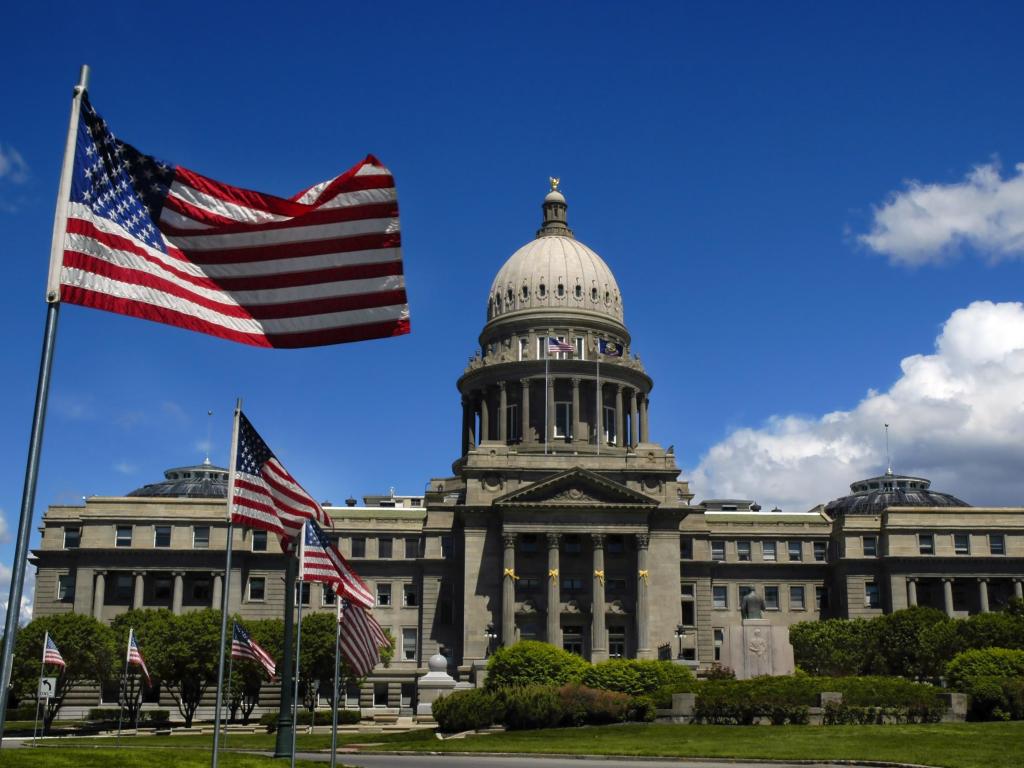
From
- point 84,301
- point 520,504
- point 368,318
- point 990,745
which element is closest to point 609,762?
point 990,745

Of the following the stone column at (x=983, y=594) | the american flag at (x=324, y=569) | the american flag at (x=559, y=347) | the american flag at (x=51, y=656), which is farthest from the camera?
the american flag at (x=559, y=347)

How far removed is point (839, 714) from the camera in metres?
54.4

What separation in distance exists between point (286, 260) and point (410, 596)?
293 feet

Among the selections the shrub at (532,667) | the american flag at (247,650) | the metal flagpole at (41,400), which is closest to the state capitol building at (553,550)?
the shrub at (532,667)

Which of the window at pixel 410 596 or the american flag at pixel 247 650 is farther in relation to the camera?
the window at pixel 410 596

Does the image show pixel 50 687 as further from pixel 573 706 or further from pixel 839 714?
pixel 839 714

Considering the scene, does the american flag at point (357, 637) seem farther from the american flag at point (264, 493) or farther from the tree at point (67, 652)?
the tree at point (67, 652)

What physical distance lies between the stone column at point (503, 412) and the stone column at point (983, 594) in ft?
146

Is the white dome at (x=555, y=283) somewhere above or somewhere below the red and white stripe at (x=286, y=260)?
above

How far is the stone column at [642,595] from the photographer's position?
299 ft

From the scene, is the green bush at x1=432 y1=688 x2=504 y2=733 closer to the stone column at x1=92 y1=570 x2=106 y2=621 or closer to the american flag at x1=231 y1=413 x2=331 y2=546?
the american flag at x1=231 y1=413 x2=331 y2=546

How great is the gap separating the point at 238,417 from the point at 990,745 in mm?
31405

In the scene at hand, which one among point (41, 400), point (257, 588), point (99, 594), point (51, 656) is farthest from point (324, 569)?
point (99, 594)

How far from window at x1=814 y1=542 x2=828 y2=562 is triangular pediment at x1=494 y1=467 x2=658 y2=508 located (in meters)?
25.2
